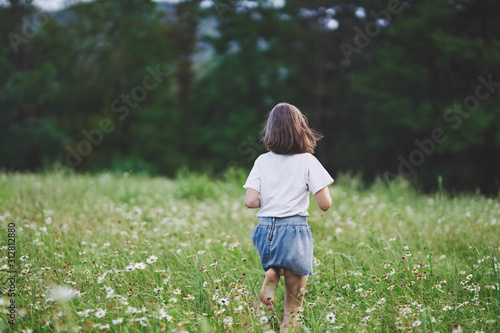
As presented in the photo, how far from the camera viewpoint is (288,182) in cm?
276

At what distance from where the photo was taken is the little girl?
8.80 ft

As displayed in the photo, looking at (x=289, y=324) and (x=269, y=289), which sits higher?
(x=269, y=289)

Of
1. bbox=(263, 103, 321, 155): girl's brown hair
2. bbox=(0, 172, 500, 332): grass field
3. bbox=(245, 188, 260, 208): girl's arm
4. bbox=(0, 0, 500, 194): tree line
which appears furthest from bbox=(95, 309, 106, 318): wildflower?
bbox=(0, 0, 500, 194): tree line

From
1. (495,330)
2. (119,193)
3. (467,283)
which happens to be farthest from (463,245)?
(119,193)

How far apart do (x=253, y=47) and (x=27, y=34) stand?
9.92m

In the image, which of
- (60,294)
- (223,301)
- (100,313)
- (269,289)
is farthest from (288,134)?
(60,294)

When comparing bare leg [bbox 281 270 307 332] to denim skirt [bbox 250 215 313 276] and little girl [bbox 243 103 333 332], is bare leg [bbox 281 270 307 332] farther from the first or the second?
denim skirt [bbox 250 215 313 276]

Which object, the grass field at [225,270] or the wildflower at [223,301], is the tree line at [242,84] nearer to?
the grass field at [225,270]

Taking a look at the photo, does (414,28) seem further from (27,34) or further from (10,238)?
(27,34)

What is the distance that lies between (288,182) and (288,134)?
13.3 inches

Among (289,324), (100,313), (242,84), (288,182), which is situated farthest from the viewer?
(242,84)

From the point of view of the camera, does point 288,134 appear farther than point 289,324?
Yes

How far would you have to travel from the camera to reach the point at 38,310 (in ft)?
8.86

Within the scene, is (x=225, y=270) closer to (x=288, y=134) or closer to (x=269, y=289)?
(x=269, y=289)
